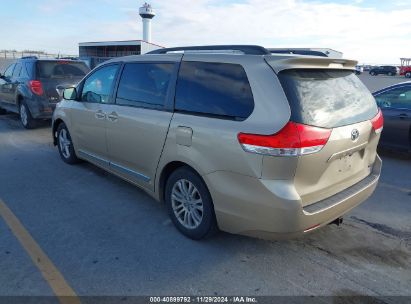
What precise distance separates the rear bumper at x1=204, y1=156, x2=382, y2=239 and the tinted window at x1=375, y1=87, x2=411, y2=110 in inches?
159

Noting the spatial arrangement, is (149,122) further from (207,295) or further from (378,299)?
(378,299)

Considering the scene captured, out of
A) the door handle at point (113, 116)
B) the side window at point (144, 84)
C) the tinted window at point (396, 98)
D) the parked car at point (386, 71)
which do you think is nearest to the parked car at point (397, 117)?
the tinted window at point (396, 98)

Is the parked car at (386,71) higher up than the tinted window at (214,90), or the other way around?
the parked car at (386,71)

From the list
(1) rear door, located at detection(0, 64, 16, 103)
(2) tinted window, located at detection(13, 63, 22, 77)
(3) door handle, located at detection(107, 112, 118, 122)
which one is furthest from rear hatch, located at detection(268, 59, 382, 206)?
(1) rear door, located at detection(0, 64, 16, 103)

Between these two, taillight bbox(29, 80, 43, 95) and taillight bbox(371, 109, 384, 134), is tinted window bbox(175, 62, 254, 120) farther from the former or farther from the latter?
taillight bbox(29, 80, 43, 95)

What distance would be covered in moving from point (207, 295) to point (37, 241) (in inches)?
72.0

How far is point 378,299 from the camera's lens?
2.66 meters

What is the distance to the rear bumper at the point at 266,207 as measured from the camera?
271 centimetres

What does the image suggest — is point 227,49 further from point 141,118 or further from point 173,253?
point 173,253

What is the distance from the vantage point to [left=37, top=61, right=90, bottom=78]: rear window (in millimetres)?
8609

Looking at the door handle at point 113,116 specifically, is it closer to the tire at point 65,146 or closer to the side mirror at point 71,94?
the side mirror at point 71,94

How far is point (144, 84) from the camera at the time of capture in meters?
3.99

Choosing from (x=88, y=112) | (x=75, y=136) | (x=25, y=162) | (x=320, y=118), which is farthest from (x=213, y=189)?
(x=25, y=162)

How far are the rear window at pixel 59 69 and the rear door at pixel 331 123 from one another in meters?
7.47
